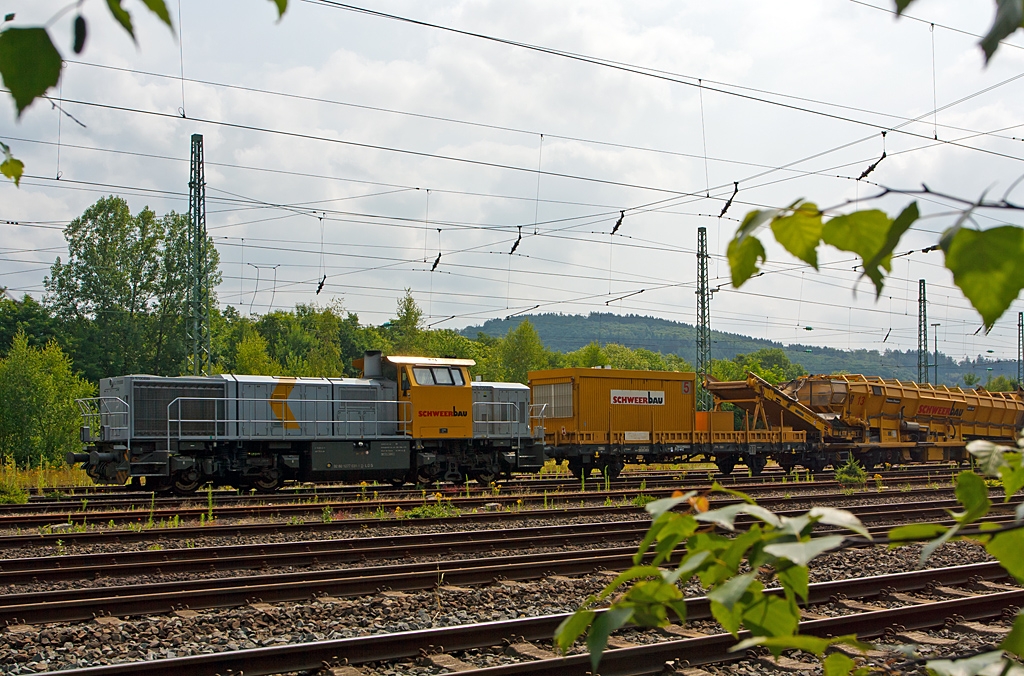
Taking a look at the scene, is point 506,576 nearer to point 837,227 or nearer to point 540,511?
point 540,511

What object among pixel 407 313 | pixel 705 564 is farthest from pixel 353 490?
pixel 407 313

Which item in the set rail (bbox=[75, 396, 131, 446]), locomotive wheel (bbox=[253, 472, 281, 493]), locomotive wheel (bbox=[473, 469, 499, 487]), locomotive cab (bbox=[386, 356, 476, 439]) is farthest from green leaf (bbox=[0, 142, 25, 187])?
locomotive wheel (bbox=[473, 469, 499, 487])

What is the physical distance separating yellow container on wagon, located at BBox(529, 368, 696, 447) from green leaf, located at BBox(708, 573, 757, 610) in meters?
21.9

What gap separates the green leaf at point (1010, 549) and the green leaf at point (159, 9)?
4.37ft

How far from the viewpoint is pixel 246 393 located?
19719 mm

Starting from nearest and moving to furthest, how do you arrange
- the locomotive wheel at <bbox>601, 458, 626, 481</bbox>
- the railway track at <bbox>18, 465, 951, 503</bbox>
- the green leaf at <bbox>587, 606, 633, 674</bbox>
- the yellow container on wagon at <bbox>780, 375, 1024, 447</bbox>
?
the green leaf at <bbox>587, 606, 633, 674</bbox> → the railway track at <bbox>18, 465, 951, 503</bbox> → the locomotive wheel at <bbox>601, 458, 626, 481</bbox> → the yellow container on wagon at <bbox>780, 375, 1024, 447</bbox>

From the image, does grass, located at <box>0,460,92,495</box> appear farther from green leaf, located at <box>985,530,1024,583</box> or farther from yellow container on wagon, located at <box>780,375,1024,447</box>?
yellow container on wagon, located at <box>780,375,1024,447</box>

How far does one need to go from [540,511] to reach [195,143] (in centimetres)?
1962

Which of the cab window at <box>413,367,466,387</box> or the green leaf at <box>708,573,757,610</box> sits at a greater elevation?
the cab window at <box>413,367,466,387</box>

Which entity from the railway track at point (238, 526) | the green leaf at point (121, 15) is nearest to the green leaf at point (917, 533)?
the green leaf at point (121, 15)

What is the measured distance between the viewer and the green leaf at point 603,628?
3.82ft

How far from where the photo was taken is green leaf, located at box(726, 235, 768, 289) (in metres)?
1.20

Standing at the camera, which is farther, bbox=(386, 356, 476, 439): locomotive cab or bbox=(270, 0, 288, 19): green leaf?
bbox=(386, 356, 476, 439): locomotive cab

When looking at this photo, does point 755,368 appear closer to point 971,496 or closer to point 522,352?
point 522,352
